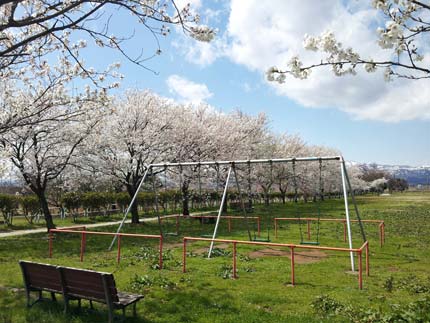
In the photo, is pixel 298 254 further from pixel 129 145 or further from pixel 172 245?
pixel 129 145

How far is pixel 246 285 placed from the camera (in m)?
8.50

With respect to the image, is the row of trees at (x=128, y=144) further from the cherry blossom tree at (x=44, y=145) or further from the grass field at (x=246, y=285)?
the grass field at (x=246, y=285)

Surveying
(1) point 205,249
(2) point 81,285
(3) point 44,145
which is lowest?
(1) point 205,249

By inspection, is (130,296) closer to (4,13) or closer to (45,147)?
(4,13)

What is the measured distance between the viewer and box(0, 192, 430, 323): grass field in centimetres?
635

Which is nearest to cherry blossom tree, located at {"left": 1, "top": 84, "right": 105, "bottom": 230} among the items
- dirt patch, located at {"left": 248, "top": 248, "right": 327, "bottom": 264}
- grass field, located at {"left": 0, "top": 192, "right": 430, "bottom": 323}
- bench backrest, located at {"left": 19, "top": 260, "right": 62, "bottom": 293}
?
grass field, located at {"left": 0, "top": 192, "right": 430, "bottom": 323}

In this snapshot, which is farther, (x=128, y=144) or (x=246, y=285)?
(x=128, y=144)

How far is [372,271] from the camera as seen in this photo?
1016 centimetres

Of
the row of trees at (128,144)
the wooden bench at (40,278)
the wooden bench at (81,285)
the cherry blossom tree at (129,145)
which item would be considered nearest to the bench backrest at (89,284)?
the wooden bench at (81,285)

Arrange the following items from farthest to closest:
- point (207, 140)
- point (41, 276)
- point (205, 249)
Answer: point (207, 140) < point (205, 249) < point (41, 276)

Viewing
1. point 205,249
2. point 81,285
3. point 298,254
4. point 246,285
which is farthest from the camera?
point 205,249

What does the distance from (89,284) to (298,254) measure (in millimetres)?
8483

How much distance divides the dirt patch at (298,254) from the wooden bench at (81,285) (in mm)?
A: 6751

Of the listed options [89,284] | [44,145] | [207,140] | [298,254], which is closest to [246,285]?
[89,284]
